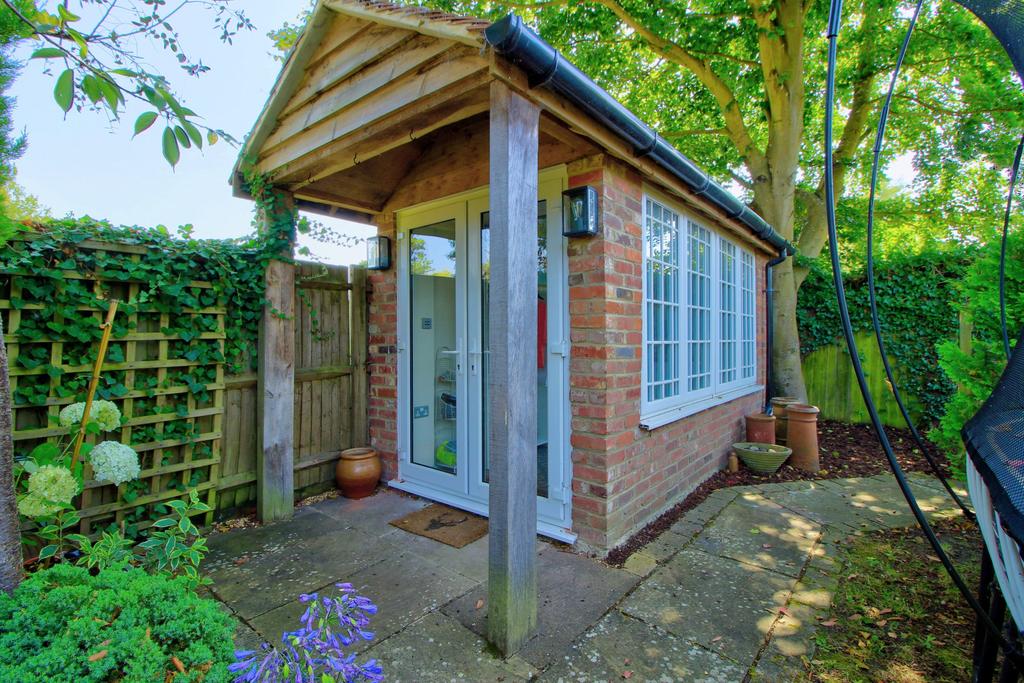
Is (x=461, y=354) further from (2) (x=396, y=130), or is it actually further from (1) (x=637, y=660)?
(1) (x=637, y=660)

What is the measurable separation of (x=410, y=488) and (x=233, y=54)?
3122 millimetres

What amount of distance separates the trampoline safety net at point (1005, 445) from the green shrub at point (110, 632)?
1884 mm

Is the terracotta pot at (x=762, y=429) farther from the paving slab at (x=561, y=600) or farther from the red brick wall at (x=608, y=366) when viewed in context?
the paving slab at (x=561, y=600)

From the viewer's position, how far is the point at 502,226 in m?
1.99

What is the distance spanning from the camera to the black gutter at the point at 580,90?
1.81 metres

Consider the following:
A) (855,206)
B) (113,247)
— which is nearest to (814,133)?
(855,206)

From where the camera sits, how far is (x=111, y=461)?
6.98 ft

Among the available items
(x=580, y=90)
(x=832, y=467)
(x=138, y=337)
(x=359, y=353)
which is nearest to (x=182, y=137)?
(x=580, y=90)

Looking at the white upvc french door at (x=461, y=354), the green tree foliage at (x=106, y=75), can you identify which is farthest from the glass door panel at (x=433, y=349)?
the green tree foliage at (x=106, y=75)

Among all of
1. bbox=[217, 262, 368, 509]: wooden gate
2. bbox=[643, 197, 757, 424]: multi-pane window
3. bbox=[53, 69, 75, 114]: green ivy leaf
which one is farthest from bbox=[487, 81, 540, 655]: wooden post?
bbox=[217, 262, 368, 509]: wooden gate

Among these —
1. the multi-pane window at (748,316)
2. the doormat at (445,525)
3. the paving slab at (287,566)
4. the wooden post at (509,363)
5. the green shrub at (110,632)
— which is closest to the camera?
the green shrub at (110,632)

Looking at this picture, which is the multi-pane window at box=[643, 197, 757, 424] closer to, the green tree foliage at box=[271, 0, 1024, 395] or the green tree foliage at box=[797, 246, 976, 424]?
the green tree foliage at box=[271, 0, 1024, 395]

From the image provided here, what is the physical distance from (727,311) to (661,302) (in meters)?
1.80

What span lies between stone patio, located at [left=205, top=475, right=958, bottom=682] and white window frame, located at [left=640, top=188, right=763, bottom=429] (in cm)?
82
